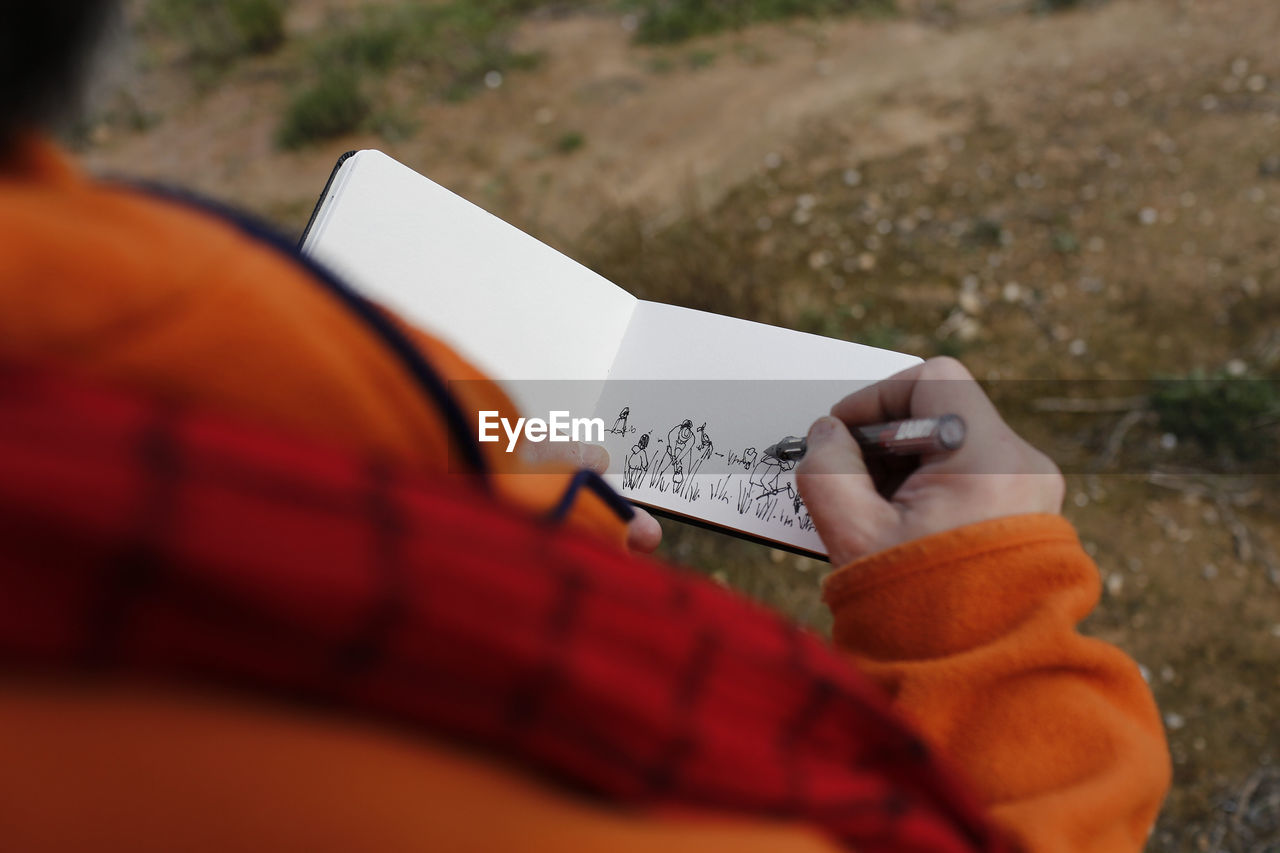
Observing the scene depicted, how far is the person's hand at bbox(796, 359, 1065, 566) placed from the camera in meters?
0.80

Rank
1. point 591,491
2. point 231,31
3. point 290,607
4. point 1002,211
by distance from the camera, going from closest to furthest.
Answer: point 290,607, point 591,491, point 1002,211, point 231,31

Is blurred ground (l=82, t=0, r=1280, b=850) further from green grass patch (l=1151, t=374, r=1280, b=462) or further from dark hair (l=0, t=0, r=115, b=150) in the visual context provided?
dark hair (l=0, t=0, r=115, b=150)

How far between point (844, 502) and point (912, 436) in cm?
10

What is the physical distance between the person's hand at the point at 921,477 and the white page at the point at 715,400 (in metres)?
0.20

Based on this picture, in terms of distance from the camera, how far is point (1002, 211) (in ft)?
9.02

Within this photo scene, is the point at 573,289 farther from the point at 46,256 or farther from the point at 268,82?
the point at 268,82

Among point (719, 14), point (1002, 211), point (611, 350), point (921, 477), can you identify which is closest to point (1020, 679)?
point (921, 477)

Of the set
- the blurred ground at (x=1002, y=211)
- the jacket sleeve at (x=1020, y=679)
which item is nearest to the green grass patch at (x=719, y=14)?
the blurred ground at (x=1002, y=211)

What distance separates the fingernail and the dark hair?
78cm

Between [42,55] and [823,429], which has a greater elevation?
[42,55]

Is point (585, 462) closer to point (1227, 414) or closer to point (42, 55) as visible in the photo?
point (42, 55)

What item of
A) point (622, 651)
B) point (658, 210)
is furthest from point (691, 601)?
point (658, 210)

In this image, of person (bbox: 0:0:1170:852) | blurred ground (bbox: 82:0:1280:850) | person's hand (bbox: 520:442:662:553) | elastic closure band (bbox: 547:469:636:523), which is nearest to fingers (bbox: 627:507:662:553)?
person's hand (bbox: 520:442:662:553)

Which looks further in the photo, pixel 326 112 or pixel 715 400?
pixel 326 112
